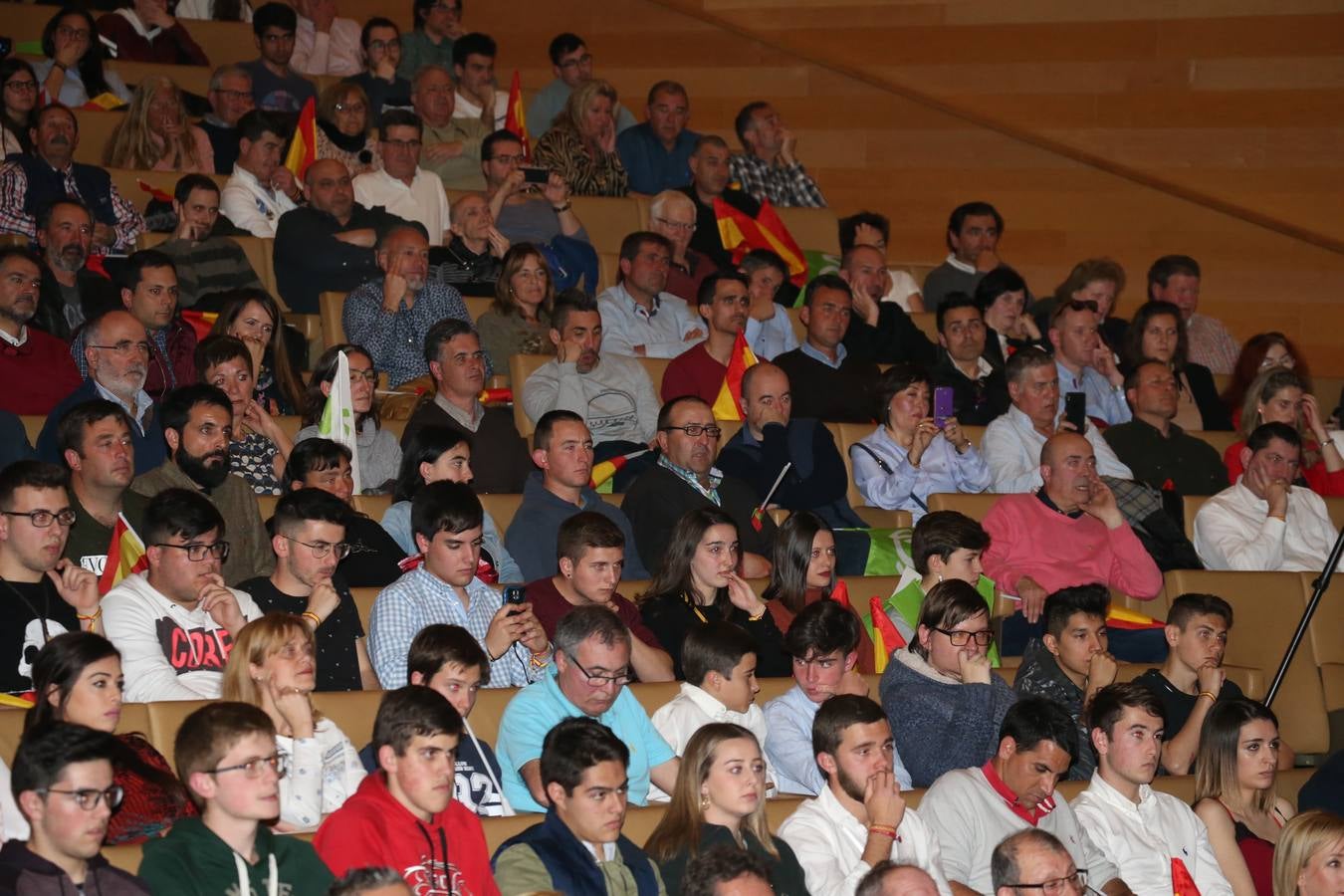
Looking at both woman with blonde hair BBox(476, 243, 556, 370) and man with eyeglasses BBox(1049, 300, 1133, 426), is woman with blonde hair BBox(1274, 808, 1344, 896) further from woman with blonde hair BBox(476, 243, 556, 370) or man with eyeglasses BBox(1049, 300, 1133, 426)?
woman with blonde hair BBox(476, 243, 556, 370)

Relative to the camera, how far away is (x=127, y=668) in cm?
379

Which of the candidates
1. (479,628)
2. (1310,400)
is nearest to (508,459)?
(479,628)

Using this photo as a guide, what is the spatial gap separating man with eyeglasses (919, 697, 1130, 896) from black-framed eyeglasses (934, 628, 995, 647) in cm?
32

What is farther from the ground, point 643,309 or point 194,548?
point 194,548

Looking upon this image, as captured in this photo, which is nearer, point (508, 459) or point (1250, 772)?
point (1250, 772)

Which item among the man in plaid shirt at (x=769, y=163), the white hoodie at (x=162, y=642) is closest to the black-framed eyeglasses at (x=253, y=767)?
the white hoodie at (x=162, y=642)

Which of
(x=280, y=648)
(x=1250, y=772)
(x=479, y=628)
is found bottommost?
(x=1250, y=772)

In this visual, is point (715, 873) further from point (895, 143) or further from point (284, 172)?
point (895, 143)

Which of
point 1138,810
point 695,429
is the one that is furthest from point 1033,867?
point 695,429

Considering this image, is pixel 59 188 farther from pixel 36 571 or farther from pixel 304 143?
pixel 36 571

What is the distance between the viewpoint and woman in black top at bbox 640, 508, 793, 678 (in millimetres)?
4562

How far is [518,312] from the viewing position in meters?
6.22

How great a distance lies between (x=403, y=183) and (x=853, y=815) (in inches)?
155

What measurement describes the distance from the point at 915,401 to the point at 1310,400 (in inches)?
58.4
